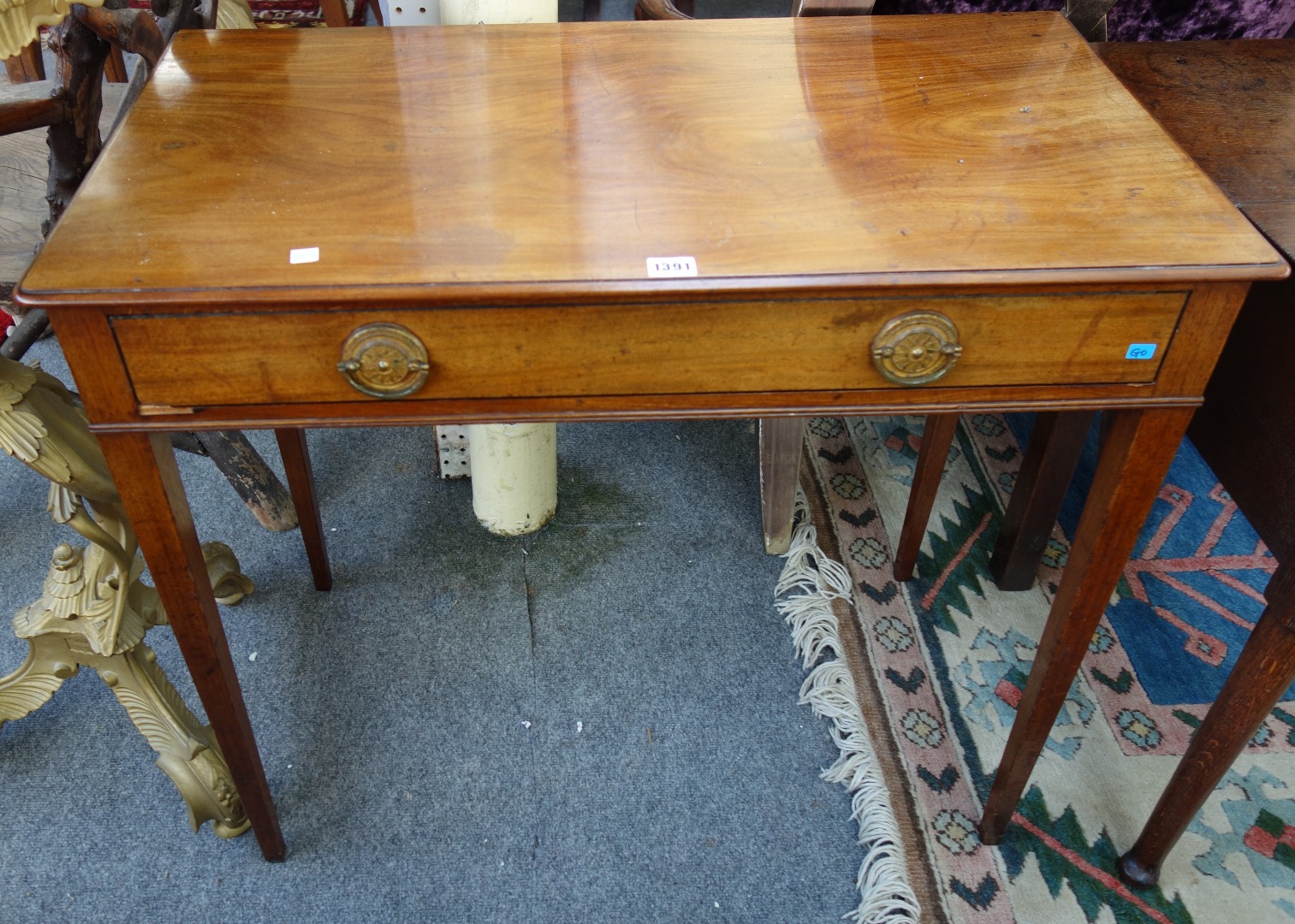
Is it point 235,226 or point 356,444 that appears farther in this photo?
point 356,444

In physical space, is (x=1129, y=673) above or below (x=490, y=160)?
below

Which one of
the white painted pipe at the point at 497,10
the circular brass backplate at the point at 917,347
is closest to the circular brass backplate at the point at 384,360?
the circular brass backplate at the point at 917,347

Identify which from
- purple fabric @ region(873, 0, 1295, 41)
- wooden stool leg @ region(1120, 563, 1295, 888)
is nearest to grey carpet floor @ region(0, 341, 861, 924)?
wooden stool leg @ region(1120, 563, 1295, 888)

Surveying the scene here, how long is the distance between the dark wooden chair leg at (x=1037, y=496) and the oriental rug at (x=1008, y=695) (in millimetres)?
40

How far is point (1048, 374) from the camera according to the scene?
2.67ft

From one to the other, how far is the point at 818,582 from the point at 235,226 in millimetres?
941

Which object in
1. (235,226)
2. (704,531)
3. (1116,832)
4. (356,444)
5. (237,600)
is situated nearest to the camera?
(235,226)

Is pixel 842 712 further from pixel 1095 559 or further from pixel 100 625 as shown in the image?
pixel 100 625

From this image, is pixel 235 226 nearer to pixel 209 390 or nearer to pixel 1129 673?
pixel 209 390

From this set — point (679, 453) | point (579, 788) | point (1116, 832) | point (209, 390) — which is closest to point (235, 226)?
point (209, 390)

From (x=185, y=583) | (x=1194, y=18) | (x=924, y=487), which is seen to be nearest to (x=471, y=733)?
(x=185, y=583)

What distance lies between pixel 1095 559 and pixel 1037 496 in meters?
0.45

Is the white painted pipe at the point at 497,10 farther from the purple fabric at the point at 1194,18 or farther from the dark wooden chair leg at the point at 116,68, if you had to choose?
the dark wooden chair leg at the point at 116,68

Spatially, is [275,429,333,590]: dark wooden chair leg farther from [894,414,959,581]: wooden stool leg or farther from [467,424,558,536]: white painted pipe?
[894,414,959,581]: wooden stool leg
